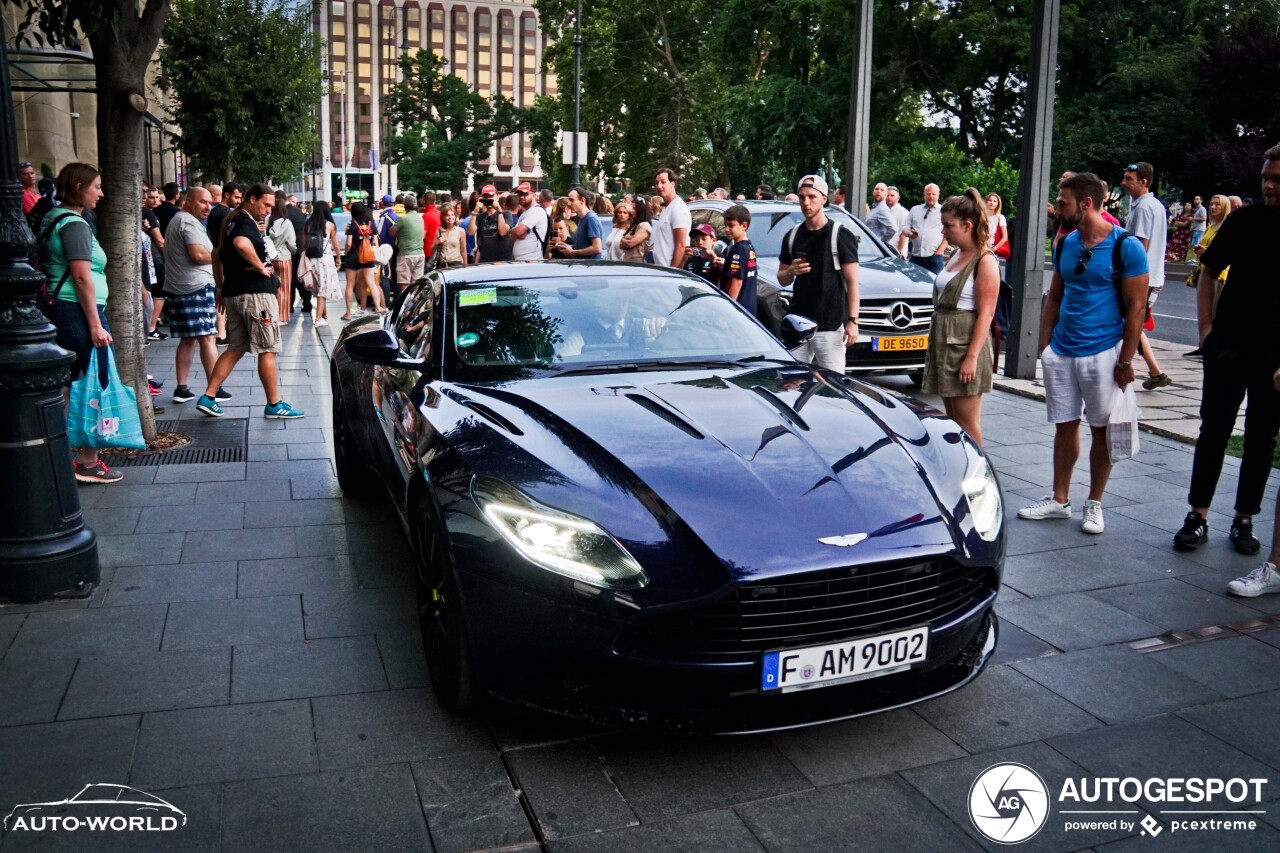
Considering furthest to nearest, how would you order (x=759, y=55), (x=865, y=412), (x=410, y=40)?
(x=410, y=40)
(x=759, y=55)
(x=865, y=412)

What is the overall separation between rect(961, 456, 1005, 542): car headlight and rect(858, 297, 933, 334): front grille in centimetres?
613

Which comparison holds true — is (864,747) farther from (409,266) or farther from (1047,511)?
(409,266)

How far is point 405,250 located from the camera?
17.2 meters

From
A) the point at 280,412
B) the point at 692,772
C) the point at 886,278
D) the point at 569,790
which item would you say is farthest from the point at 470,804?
the point at 886,278

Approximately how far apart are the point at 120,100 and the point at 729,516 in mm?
5821

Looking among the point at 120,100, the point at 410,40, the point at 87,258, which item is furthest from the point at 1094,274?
the point at 410,40

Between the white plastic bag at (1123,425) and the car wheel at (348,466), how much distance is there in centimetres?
393

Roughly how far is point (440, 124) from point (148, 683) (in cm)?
8362

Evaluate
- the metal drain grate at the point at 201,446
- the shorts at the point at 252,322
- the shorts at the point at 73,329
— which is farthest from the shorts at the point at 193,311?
the shorts at the point at 73,329

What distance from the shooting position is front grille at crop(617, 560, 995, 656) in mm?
3219

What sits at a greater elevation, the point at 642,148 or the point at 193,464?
the point at 642,148

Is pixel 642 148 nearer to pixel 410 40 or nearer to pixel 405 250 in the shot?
pixel 405 250

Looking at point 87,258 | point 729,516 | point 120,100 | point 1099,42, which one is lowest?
point 729,516

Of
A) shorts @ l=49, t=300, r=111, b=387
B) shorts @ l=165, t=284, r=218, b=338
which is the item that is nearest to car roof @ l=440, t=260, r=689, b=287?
shorts @ l=49, t=300, r=111, b=387
